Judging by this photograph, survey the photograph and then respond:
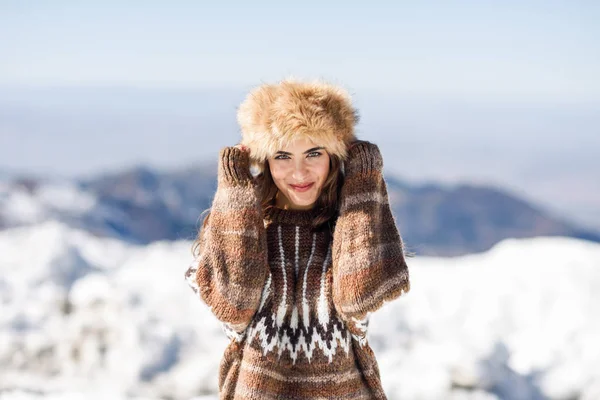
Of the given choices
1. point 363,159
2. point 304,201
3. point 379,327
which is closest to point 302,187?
point 304,201

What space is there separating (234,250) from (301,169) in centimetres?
28

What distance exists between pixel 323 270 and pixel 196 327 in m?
1.61

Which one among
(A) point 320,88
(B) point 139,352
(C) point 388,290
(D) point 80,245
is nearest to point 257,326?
(C) point 388,290

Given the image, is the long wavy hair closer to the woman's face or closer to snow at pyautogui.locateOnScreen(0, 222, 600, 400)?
the woman's face

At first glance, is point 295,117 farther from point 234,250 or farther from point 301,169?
point 234,250

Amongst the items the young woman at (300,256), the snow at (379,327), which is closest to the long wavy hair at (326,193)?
the young woman at (300,256)

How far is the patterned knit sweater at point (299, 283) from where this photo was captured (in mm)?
1819

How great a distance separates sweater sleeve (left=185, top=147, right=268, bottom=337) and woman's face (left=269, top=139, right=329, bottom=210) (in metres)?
0.09

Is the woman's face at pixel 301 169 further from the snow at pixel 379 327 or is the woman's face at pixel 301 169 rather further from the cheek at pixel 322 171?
the snow at pixel 379 327

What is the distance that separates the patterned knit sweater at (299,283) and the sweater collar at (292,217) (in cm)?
2

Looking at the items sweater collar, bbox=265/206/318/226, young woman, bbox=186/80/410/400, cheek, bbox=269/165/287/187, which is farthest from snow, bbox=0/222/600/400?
cheek, bbox=269/165/287/187

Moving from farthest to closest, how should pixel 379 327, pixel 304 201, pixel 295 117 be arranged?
pixel 379 327 → pixel 304 201 → pixel 295 117

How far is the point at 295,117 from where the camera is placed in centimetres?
180

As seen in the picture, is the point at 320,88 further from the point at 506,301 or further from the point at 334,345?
the point at 506,301
